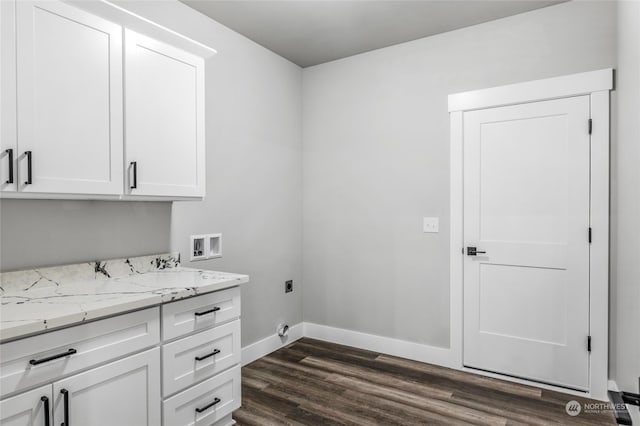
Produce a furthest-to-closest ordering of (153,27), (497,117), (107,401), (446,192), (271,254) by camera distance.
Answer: (271,254) < (446,192) < (497,117) < (153,27) < (107,401)

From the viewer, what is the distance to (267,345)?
3289 mm

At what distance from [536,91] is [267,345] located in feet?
9.27

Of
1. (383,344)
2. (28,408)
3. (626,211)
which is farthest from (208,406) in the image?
(626,211)

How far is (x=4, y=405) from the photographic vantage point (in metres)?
1.23

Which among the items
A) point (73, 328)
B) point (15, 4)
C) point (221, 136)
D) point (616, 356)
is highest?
point (15, 4)

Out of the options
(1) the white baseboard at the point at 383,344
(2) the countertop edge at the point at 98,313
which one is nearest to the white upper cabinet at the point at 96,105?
(2) the countertop edge at the point at 98,313

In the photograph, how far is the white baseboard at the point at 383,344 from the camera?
10.1 ft

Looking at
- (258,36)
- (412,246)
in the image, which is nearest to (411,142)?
(412,246)

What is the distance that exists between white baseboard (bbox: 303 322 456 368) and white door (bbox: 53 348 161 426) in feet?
6.75

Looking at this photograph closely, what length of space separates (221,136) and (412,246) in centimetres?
175

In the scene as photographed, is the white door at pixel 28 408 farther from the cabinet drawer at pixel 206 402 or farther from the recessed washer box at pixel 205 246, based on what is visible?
the recessed washer box at pixel 205 246

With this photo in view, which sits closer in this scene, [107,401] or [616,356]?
[107,401]

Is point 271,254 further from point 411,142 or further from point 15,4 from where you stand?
point 15,4

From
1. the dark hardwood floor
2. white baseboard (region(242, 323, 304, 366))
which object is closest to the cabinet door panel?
the dark hardwood floor
